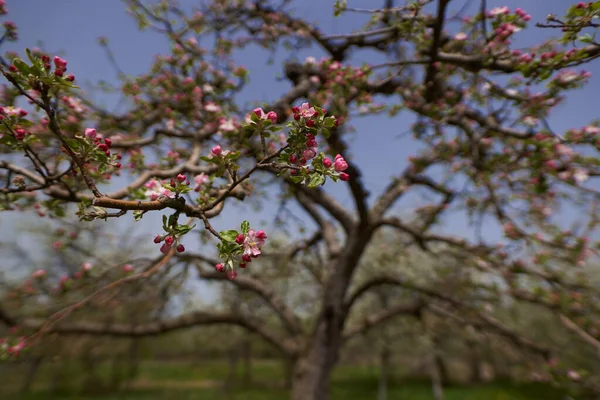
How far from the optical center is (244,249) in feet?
4.88

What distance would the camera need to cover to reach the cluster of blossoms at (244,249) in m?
1.45

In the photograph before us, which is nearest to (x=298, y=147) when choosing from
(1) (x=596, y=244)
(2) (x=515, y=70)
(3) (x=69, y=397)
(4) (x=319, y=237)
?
(2) (x=515, y=70)

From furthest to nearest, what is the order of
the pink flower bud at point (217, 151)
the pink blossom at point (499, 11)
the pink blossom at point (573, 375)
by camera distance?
the pink blossom at point (573, 375) → the pink blossom at point (499, 11) → the pink flower bud at point (217, 151)

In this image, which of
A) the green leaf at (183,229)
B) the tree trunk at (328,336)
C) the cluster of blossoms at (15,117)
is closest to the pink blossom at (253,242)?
the green leaf at (183,229)

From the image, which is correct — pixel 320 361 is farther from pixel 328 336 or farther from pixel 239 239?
pixel 239 239

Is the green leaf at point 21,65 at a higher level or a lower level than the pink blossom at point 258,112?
higher

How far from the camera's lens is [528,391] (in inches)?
816

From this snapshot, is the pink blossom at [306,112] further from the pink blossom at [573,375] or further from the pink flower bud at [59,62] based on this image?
the pink blossom at [573,375]

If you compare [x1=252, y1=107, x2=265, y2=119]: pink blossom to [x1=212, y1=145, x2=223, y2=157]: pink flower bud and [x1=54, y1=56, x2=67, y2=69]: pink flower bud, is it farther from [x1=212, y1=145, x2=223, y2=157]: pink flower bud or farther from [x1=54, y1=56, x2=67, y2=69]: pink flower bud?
[x1=54, y1=56, x2=67, y2=69]: pink flower bud

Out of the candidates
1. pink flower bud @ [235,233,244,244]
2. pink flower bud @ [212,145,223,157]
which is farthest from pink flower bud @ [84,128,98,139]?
pink flower bud @ [235,233,244,244]

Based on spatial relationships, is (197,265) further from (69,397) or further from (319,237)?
(69,397)

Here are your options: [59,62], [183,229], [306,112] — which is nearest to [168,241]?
[183,229]

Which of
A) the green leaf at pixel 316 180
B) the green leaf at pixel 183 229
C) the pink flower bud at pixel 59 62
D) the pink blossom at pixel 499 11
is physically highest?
the pink blossom at pixel 499 11

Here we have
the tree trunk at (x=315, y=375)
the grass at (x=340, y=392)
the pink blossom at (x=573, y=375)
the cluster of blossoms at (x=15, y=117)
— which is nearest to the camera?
the cluster of blossoms at (x=15, y=117)
